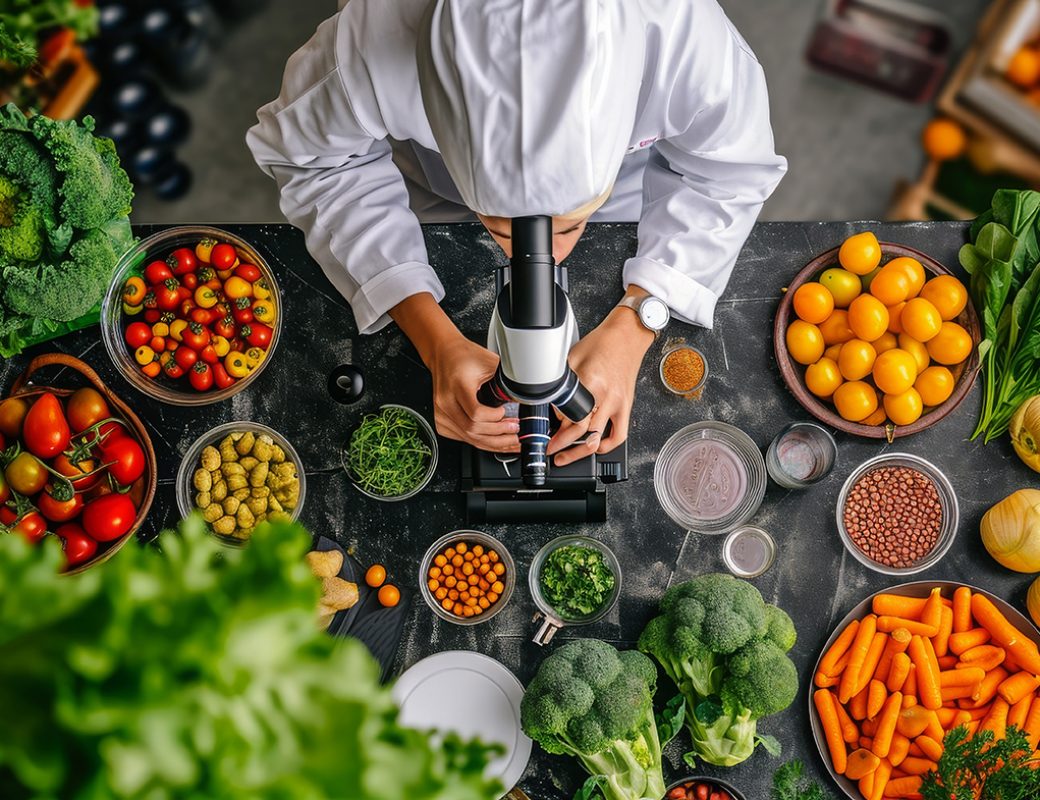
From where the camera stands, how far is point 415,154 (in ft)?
5.95

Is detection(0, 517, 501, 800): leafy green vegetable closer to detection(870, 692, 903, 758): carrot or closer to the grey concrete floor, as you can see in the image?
detection(870, 692, 903, 758): carrot

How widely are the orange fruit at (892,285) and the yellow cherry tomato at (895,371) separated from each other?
10 cm

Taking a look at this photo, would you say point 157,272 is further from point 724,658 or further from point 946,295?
point 946,295

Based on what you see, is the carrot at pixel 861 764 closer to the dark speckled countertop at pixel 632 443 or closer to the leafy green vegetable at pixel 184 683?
the dark speckled countertop at pixel 632 443

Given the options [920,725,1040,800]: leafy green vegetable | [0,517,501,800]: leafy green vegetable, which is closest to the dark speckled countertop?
[920,725,1040,800]: leafy green vegetable

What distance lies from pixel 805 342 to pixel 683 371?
24cm

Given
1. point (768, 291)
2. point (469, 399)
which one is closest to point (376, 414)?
point (469, 399)

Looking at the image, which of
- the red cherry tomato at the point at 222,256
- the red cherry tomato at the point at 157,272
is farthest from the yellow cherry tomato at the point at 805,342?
the red cherry tomato at the point at 157,272

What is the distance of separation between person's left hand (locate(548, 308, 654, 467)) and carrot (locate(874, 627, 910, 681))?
2.09 feet

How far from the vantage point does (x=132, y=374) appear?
1684mm

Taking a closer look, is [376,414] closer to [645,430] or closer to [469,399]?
[469,399]

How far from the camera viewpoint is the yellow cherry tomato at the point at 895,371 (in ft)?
5.28

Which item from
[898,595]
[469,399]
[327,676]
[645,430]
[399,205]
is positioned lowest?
[898,595]

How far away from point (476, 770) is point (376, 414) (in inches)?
48.6
